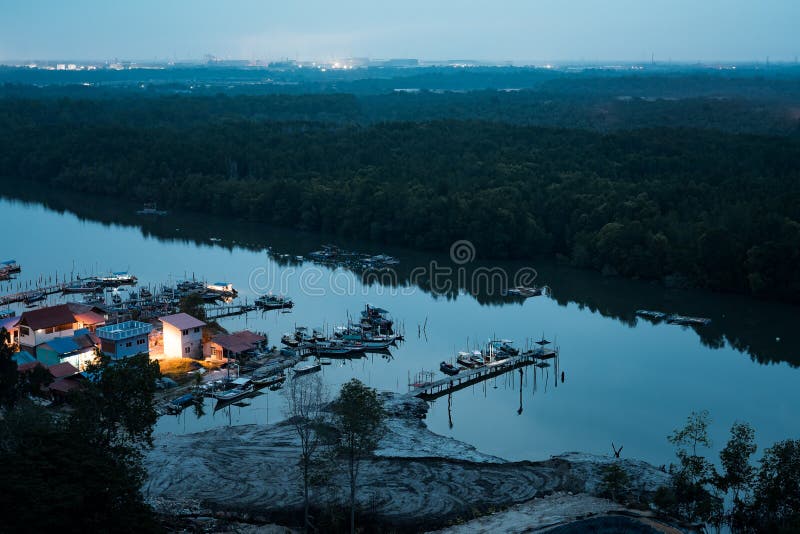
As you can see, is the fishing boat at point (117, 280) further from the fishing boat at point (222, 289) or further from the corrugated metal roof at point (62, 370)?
the corrugated metal roof at point (62, 370)

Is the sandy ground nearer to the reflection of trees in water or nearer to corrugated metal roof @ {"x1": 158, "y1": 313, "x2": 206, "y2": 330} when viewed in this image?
corrugated metal roof @ {"x1": 158, "y1": 313, "x2": 206, "y2": 330}

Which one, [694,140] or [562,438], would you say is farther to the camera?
[694,140]

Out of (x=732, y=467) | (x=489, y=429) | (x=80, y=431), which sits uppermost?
(x=80, y=431)

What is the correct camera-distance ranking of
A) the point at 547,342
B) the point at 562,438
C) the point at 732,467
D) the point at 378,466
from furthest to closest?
the point at 547,342 < the point at 562,438 < the point at 378,466 < the point at 732,467

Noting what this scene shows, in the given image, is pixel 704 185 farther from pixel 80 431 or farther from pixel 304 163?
pixel 80 431

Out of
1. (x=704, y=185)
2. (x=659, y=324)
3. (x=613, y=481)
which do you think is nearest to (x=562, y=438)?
(x=613, y=481)
